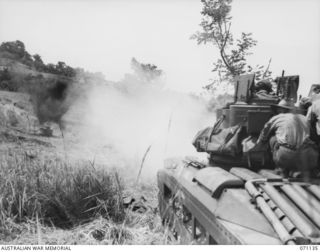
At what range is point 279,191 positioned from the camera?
10.00ft

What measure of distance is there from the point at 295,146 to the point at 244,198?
72cm

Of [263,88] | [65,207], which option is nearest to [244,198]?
[263,88]

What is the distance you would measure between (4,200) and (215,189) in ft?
9.23

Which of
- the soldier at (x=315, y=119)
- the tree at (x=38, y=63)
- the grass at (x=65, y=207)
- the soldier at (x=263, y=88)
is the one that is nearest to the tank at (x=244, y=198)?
the soldier at (x=263, y=88)

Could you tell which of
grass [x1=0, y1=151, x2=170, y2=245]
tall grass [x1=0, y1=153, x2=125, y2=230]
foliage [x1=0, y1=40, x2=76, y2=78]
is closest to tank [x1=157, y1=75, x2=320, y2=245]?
grass [x1=0, y1=151, x2=170, y2=245]

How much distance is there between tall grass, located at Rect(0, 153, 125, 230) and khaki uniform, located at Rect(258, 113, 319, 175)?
2406mm

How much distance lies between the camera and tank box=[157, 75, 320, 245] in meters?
2.64

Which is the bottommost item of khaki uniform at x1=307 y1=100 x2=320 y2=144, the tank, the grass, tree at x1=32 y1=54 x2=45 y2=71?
the grass

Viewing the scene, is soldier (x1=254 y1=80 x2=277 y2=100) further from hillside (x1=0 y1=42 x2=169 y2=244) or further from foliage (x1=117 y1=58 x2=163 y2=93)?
foliage (x1=117 y1=58 x2=163 y2=93)

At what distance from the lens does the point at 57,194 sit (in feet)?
15.9

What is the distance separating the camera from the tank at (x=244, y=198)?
2637 millimetres

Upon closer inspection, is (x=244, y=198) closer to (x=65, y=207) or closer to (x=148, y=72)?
(x=65, y=207)

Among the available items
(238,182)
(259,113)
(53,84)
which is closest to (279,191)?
(238,182)

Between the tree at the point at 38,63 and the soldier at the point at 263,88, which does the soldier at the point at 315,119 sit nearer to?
the soldier at the point at 263,88
